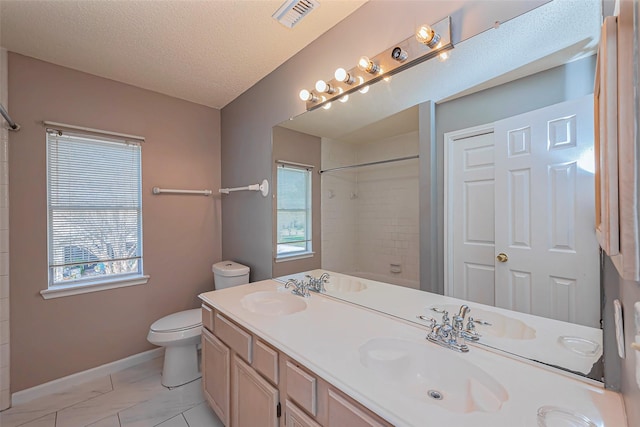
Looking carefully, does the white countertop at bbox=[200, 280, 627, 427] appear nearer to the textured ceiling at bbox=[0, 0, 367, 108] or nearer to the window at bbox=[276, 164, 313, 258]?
the window at bbox=[276, 164, 313, 258]

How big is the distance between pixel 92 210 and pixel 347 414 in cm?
238

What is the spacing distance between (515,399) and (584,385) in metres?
0.24

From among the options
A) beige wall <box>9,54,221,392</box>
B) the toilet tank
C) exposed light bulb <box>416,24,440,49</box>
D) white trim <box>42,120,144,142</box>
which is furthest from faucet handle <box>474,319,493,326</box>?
white trim <box>42,120,144,142</box>

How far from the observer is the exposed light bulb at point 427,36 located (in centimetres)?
116

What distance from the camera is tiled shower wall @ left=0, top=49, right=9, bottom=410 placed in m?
1.77

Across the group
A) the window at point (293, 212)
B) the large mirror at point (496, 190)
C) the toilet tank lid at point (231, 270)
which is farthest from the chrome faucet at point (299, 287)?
the toilet tank lid at point (231, 270)

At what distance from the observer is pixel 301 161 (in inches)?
77.1

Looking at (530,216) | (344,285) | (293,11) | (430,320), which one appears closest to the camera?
(530,216)

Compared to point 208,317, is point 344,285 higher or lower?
higher

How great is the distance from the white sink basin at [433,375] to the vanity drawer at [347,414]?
10 centimetres

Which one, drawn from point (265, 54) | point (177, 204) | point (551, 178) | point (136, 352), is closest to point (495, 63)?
point (551, 178)

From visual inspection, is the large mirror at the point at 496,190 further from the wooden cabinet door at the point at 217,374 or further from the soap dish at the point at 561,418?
the wooden cabinet door at the point at 217,374

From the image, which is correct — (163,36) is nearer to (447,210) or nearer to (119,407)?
(447,210)

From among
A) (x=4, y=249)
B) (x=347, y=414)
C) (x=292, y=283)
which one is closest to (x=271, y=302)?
(x=292, y=283)
